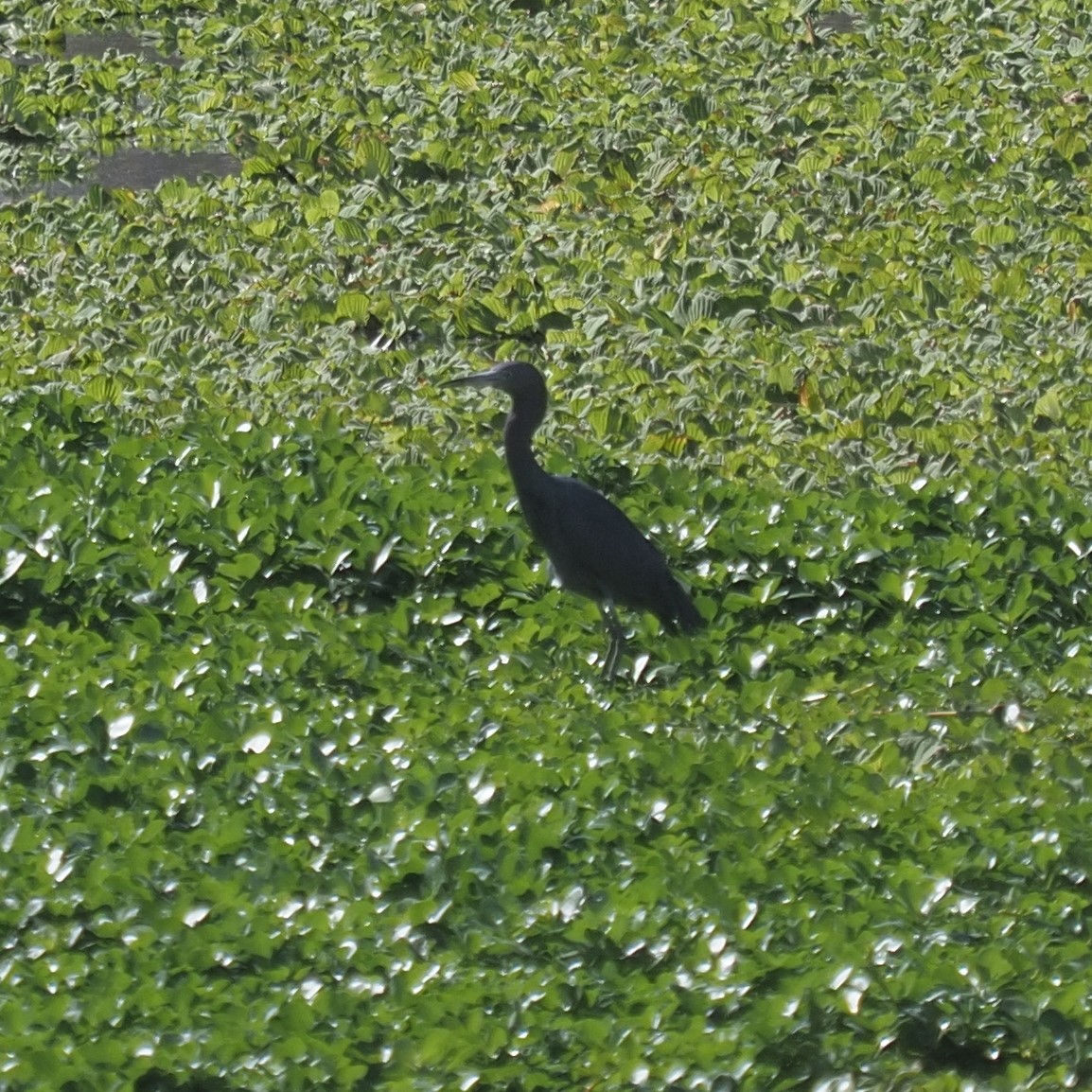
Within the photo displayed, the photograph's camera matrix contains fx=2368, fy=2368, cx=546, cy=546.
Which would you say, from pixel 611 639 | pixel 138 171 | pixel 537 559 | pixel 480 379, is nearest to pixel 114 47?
pixel 138 171

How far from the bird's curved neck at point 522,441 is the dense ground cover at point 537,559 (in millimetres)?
389

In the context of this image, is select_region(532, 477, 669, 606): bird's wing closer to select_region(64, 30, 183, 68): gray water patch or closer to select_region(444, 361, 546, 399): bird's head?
select_region(444, 361, 546, 399): bird's head

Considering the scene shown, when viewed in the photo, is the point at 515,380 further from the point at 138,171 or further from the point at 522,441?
the point at 138,171

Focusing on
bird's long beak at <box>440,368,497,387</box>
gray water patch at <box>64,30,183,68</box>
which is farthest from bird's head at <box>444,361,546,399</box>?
gray water patch at <box>64,30,183,68</box>

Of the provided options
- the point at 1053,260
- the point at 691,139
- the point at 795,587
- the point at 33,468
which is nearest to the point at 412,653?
the point at 795,587

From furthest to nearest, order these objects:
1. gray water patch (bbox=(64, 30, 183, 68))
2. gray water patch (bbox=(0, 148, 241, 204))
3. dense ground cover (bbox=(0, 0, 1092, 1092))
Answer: gray water patch (bbox=(64, 30, 183, 68)) < gray water patch (bbox=(0, 148, 241, 204)) < dense ground cover (bbox=(0, 0, 1092, 1092))

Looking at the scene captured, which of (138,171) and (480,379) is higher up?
(138,171)

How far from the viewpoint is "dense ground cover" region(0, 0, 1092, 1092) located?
4469 mm

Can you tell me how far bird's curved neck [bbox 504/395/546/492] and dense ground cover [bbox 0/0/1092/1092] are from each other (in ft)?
1.28

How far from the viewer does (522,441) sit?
6293 mm

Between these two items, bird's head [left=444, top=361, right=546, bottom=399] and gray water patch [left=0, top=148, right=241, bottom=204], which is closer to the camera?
bird's head [left=444, top=361, right=546, bottom=399]

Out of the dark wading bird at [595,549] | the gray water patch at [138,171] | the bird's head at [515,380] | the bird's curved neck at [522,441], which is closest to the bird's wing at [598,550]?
the dark wading bird at [595,549]

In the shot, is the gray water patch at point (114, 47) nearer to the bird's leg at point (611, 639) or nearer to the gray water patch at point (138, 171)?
the gray water patch at point (138, 171)

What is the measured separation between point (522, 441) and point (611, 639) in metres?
0.58
